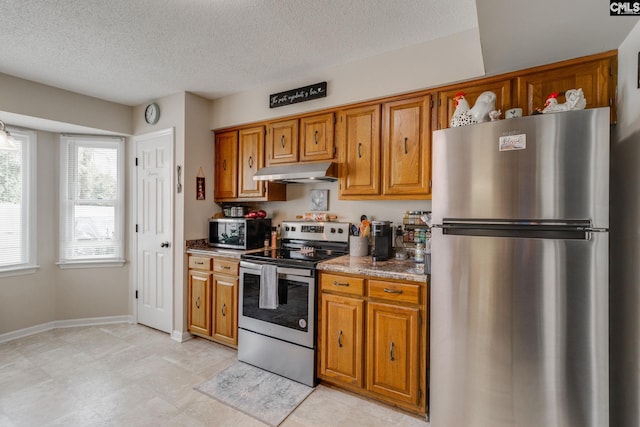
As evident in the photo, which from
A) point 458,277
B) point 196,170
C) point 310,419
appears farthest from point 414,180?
point 196,170

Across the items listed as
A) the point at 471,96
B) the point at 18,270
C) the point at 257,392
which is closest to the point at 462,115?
the point at 471,96

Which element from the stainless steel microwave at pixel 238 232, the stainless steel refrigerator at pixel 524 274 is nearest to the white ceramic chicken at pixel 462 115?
the stainless steel refrigerator at pixel 524 274

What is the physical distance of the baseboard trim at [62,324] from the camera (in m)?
3.22

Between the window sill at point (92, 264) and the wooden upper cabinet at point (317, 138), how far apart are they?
9.04 ft

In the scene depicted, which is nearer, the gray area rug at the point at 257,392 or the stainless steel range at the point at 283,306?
the gray area rug at the point at 257,392

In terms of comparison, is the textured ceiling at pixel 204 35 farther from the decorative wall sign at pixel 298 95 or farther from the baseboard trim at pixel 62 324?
the baseboard trim at pixel 62 324

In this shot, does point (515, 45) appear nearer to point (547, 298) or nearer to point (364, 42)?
point (364, 42)

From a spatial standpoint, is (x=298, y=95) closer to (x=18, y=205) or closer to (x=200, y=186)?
(x=200, y=186)

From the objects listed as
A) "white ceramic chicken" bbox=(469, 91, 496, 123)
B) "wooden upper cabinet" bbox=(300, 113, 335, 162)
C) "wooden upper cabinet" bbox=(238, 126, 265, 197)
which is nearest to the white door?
"wooden upper cabinet" bbox=(238, 126, 265, 197)

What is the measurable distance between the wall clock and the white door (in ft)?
0.52

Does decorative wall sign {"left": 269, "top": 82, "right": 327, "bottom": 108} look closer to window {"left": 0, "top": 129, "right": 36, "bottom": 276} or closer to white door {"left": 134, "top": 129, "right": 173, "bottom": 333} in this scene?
white door {"left": 134, "top": 129, "right": 173, "bottom": 333}

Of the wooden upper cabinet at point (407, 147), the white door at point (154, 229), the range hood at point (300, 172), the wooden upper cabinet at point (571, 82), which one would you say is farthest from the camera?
the white door at point (154, 229)

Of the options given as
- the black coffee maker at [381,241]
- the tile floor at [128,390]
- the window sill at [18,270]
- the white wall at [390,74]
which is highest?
the white wall at [390,74]

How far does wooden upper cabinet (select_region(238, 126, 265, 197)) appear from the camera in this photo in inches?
124
